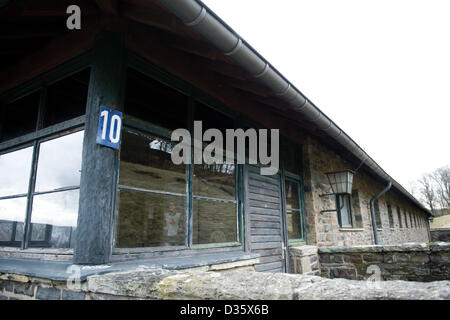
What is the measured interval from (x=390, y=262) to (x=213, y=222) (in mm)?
2748

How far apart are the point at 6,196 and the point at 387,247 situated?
Result: 4883 millimetres

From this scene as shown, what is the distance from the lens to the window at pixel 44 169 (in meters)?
2.51

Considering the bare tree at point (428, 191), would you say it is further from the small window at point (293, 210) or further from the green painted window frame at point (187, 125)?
the green painted window frame at point (187, 125)

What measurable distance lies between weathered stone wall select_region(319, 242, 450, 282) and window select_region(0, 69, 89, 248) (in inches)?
157

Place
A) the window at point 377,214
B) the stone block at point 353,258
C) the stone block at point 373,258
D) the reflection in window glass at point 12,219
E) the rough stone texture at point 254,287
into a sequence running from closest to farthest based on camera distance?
the rough stone texture at point 254,287 < the reflection in window glass at point 12,219 < the stone block at point 373,258 < the stone block at point 353,258 < the window at point 377,214

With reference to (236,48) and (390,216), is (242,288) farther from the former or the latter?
(390,216)

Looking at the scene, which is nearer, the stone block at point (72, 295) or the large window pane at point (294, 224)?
the stone block at point (72, 295)

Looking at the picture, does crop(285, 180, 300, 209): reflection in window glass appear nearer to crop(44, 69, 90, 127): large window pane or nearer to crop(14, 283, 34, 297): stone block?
crop(44, 69, 90, 127): large window pane

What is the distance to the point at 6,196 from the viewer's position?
3.13m

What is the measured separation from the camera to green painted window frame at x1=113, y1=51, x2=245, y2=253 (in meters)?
2.59

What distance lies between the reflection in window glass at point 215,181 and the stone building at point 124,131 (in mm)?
20

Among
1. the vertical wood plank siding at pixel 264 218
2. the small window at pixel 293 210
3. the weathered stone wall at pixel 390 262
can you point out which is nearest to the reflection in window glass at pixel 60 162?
the vertical wood plank siding at pixel 264 218
